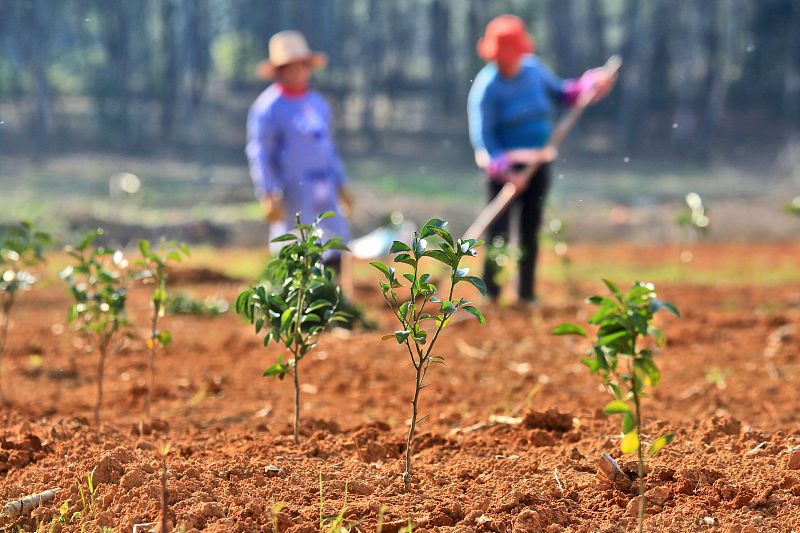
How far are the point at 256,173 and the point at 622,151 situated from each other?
21.5m

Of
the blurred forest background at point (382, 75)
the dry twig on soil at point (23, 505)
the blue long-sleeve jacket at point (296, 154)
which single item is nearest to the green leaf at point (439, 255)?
the dry twig on soil at point (23, 505)

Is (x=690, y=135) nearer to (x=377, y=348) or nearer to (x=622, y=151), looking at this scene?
(x=622, y=151)

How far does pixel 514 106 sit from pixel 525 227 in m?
0.91

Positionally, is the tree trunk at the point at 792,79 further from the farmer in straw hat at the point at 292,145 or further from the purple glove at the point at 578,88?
the farmer in straw hat at the point at 292,145

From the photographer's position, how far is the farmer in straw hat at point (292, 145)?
19.7ft

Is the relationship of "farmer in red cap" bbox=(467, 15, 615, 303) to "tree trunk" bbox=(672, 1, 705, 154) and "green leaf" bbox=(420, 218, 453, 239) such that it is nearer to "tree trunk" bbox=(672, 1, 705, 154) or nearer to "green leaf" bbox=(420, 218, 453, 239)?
"green leaf" bbox=(420, 218, 453, 239)

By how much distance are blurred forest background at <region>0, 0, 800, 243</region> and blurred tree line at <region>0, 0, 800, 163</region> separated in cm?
5

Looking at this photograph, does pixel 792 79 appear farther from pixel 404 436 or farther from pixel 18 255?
pixel 18 255

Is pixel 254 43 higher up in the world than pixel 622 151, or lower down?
higher up

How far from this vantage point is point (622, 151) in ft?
85.5

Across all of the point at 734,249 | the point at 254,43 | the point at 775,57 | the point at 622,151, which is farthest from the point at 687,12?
the point at 734,249

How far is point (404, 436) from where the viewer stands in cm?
302

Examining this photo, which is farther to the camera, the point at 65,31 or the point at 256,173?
the point at 65,31

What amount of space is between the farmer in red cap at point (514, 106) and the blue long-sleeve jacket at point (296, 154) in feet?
3.44
